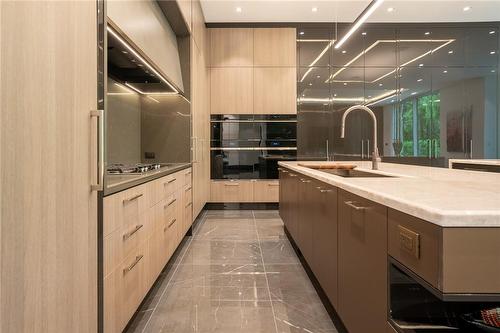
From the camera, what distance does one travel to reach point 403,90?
5.88 metres

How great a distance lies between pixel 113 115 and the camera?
278cm

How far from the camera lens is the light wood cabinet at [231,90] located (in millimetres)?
5785

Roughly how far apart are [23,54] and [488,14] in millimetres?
7016

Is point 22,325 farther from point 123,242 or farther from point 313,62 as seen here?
point 313,62

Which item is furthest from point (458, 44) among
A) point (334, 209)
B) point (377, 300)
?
point (377, 300)

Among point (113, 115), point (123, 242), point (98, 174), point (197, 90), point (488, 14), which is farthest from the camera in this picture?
point (488, 14)

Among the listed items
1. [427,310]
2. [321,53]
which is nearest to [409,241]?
[427,310]

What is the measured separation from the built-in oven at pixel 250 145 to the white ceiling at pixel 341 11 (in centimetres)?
167

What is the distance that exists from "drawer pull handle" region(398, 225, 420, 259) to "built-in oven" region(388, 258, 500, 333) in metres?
0.06

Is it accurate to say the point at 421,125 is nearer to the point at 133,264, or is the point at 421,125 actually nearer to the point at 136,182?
the point at 136,182

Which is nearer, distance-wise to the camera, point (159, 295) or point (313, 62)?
point (159, 295)

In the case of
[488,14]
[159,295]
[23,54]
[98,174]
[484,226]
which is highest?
[488,14]

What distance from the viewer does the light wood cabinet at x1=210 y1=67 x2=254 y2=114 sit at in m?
5.79

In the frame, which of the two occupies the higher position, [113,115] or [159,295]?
[113,115]
